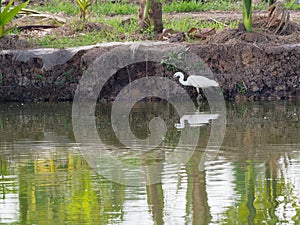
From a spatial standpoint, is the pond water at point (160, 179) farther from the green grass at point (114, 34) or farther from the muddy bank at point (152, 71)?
the green grass at point (114, 34)

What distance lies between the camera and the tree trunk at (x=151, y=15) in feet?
39.8

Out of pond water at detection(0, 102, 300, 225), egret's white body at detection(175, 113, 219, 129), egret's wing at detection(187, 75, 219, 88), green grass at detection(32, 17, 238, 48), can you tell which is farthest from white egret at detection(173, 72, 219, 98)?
green grass at detection(32, 17, 238, 48)

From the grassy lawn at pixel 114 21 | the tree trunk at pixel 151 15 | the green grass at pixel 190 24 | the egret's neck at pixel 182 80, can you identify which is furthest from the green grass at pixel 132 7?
the egret's neck at pixel 182 80

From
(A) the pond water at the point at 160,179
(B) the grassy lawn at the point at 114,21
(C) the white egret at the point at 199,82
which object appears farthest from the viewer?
(B) the grassy lawn at the point at 114,21

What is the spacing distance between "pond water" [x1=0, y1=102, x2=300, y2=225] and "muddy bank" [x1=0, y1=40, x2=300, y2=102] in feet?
4.95

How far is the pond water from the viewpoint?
5160 millimetres

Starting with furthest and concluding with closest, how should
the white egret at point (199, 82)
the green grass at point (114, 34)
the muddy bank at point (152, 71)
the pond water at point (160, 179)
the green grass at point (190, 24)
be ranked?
the green grass at point (190, 24), the green grass at point (114, 34), the muddy bank at point (152, 71), the white egret at point (199, 82), the pond water at point (160, 179)

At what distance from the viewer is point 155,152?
727 centimetres

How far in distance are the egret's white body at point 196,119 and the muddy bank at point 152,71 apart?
4.39 ft

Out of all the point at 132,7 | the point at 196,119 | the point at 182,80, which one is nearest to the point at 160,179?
the point at 196,119

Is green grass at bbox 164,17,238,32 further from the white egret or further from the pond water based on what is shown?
the pond water

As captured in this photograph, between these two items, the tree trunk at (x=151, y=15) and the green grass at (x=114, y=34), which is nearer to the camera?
the green grass at (x=114, y=34)

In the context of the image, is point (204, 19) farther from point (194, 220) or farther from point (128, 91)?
point (194, 220)

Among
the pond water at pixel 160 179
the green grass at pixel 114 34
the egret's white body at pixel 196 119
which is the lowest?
the pond water at pixel 160 179
